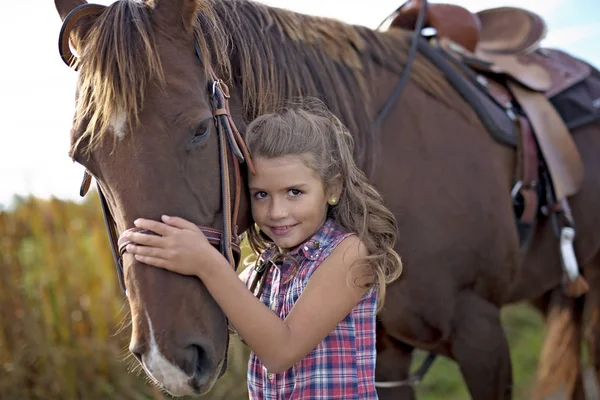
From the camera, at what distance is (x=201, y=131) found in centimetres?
153

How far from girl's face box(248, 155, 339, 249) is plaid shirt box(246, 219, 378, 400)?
59mm

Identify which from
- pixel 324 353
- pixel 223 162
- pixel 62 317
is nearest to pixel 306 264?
pixel 324 353

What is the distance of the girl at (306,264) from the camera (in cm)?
144

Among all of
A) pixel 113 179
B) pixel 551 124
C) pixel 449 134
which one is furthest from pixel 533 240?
pixel 113 179

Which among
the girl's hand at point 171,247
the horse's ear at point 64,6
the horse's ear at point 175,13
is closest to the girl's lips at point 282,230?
the girl's hand at point 171,247

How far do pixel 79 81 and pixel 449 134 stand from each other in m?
1.42

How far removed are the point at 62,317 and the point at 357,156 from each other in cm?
277

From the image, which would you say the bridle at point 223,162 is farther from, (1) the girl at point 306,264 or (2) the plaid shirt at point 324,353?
(2) the plaid shirt at point 324,353

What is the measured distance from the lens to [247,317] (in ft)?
4.74

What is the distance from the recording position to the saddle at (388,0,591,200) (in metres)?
2.69

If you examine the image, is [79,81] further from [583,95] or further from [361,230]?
[583,95]

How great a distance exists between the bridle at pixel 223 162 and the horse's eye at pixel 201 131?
0.17 ft

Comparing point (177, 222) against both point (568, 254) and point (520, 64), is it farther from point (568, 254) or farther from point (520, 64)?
point (520, 64)

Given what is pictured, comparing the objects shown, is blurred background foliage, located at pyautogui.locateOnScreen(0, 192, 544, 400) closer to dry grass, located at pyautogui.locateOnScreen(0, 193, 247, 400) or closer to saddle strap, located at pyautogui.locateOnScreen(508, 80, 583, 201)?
dry grass, located at pyautogui.locateOnScreen(0, 193, 247, 400)
